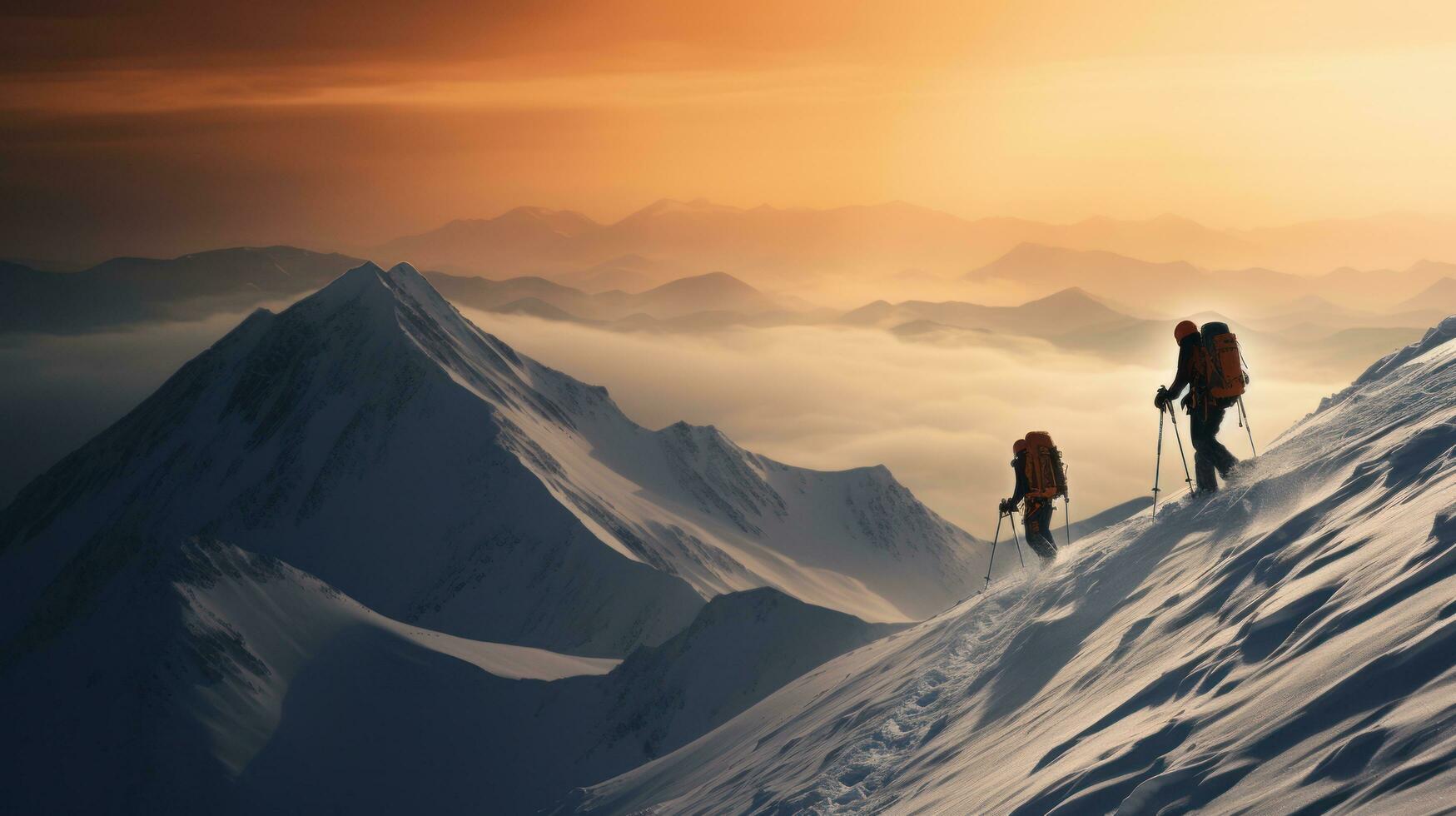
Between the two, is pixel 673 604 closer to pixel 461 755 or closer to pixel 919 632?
pixel 461 755

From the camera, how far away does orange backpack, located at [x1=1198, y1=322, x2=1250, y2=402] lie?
770 inches

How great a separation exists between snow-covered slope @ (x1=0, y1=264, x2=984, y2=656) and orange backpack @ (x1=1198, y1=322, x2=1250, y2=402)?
91.9m

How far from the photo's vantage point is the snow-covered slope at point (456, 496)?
12699 centimetres

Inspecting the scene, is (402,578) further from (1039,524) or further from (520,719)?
(1039,524)

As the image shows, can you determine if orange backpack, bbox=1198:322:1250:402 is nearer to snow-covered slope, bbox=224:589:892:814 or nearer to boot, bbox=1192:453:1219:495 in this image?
boot, bbox=1192:453:1219:495

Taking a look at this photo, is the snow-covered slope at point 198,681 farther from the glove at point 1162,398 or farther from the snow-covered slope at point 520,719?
the glove at point 1162,398

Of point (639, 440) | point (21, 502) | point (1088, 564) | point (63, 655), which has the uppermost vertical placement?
point (21, 502)

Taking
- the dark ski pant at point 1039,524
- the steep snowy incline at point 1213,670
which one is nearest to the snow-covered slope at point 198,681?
the steep snowy incline at point 1213,670

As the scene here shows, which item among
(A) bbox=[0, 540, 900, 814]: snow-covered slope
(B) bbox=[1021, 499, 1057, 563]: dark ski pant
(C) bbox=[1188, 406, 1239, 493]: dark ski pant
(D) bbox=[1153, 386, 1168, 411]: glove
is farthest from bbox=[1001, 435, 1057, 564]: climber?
(A) bbox=[0, 540, 900, 814]: snow-covered slope

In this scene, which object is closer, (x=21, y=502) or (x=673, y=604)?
(x=673, y=604)

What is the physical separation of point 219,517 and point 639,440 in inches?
2287

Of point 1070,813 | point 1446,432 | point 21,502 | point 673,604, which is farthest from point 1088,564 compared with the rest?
point 21,502

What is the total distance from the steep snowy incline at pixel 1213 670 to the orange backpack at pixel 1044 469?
1.67 metres

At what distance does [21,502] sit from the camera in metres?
179
